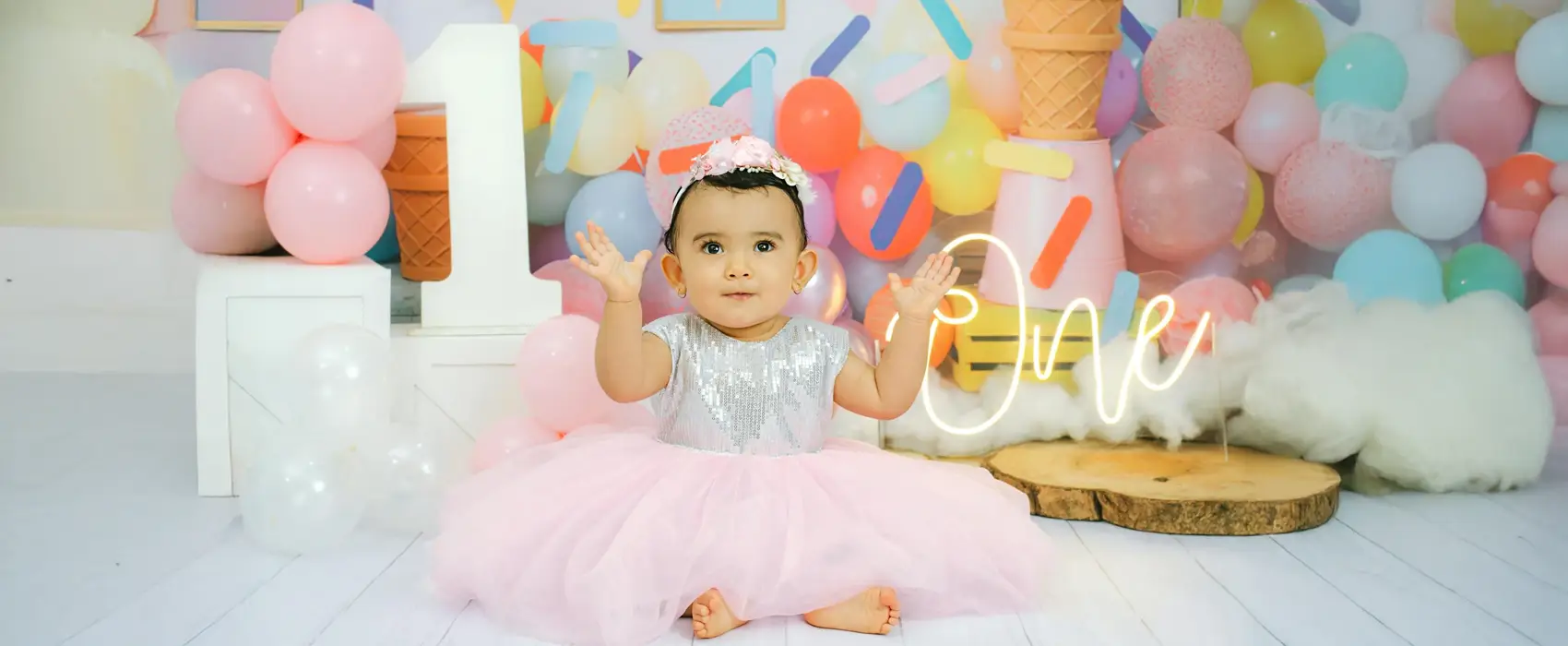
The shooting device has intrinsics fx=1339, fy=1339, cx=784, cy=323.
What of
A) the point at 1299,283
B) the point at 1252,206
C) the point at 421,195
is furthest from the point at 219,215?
the point at 1299,283

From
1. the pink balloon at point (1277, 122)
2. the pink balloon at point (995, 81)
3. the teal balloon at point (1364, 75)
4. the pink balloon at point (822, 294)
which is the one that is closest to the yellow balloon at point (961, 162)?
the pink balloon at point (995, 81)

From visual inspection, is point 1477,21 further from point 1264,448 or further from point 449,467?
point 449,467

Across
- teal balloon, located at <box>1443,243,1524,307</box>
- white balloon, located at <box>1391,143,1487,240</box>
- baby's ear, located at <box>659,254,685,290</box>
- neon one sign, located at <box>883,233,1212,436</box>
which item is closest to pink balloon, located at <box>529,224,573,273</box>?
neon one sign, located at <box>883,233,1212,436</box>

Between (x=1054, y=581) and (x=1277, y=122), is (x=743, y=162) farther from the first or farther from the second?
(x=1277, y=122)

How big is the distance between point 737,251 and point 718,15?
5.44 ft

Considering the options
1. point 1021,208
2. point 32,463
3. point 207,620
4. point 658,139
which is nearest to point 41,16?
point 32,463

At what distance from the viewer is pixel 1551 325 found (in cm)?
365

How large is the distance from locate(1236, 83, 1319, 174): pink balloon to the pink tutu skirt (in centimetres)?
168

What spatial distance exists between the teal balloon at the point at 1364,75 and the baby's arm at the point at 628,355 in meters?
2.15

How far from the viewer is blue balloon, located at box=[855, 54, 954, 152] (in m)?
3.36

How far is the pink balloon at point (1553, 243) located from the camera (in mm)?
3486

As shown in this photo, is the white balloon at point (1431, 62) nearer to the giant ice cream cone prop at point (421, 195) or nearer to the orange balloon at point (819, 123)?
the orange balloon at point (819, 123)

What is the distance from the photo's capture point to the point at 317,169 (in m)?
2.88

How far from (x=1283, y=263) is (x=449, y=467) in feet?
8.06
